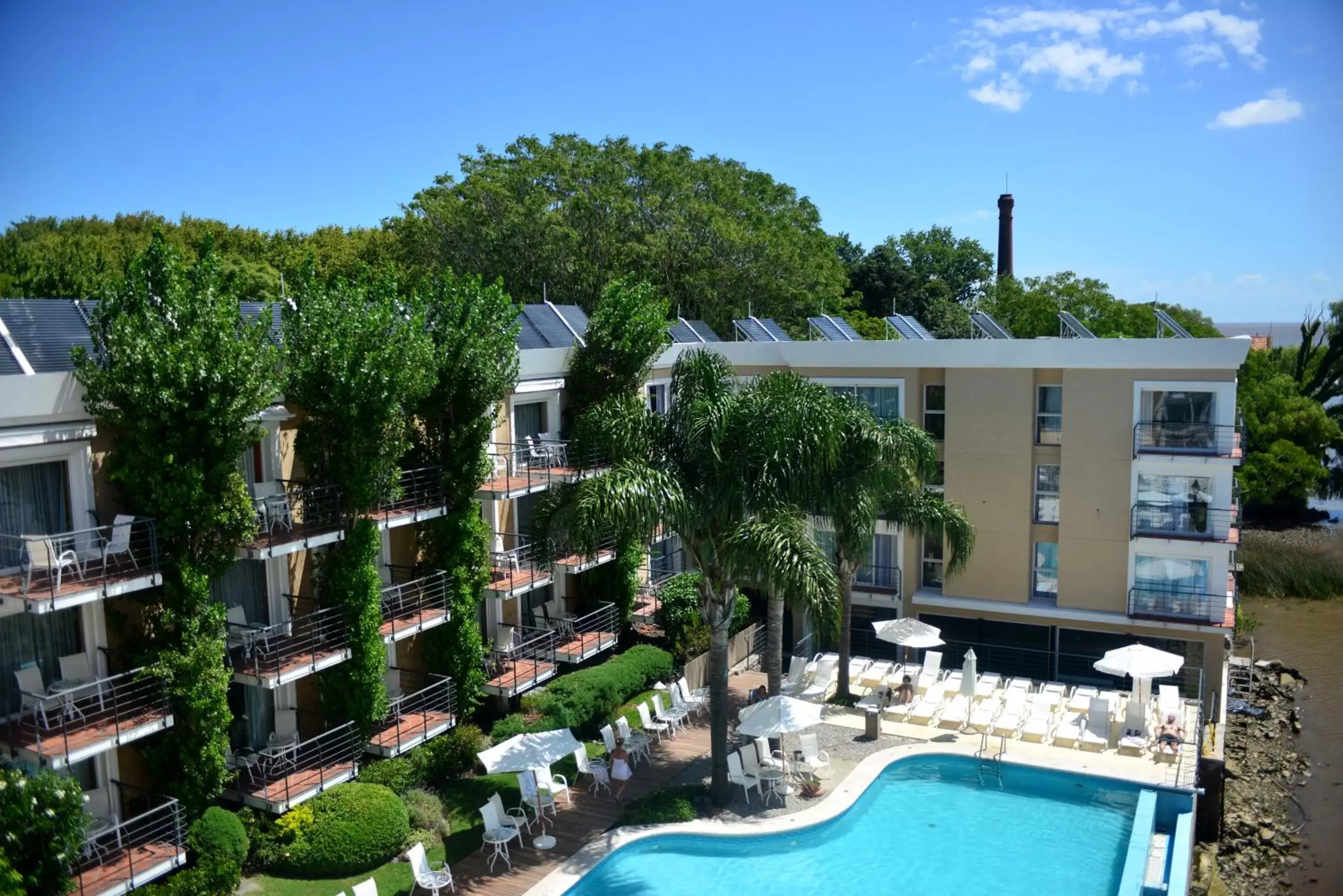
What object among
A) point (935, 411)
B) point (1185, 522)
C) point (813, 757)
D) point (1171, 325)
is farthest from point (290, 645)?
point (1171, 325)

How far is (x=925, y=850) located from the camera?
19.5m

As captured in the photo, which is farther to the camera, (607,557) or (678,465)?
(607,557)

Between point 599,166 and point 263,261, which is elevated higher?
point 599,166

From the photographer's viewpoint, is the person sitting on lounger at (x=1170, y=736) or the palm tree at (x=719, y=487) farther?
the person sitting on lounger at (x=1170, y=736)

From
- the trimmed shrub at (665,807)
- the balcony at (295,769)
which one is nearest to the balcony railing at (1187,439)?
the trimmed shrub at (665,807)

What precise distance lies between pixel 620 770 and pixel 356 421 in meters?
8.89

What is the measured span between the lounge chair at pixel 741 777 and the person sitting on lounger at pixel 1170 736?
9.44 metres

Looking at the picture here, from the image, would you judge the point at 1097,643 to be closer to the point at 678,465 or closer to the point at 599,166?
the point at 678,465

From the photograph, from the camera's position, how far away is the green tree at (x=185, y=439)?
15562mm

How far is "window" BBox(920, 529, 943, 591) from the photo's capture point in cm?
3056

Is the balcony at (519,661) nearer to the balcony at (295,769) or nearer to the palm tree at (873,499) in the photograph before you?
the balcony at (295,769)

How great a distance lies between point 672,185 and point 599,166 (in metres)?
3.37

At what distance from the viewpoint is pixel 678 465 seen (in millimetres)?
20188

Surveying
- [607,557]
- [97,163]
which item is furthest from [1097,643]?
[97,163]
